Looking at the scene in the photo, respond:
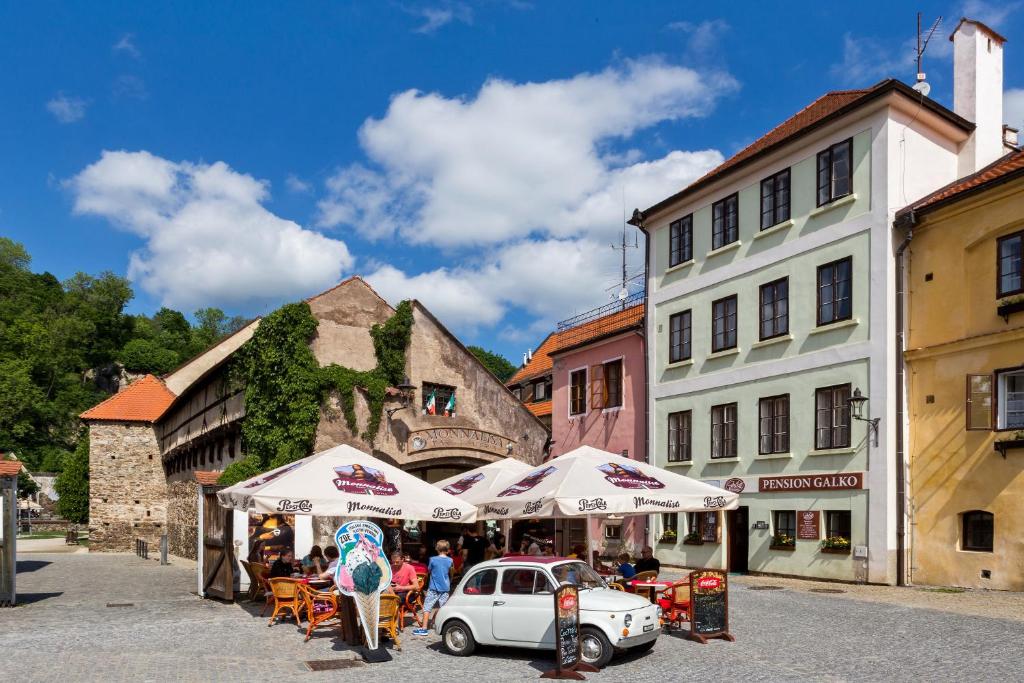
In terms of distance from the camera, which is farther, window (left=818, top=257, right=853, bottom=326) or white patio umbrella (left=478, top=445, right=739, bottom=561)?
window (left=818, top=257, right=853, bottom=326)

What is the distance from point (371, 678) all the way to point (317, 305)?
1975 cm

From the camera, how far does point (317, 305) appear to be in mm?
29031

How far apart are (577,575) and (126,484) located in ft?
123

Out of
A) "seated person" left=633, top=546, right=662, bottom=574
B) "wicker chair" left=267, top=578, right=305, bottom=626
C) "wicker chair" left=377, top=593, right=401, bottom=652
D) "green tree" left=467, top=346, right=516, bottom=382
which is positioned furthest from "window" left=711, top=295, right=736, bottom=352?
"green tree" left=467, top=346, right=516, bottom=382

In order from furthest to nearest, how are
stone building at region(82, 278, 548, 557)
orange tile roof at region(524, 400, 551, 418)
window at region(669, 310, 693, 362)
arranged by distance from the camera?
1. orange tile roof at region(524, 400, 551, 418)
2. window at region(669, 310, 693, 362)
3. stone building at region(82, 278, 548, 557)

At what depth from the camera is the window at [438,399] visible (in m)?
31.0

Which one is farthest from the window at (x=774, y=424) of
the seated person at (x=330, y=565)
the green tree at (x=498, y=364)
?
the green tree at (x=498, y=364)

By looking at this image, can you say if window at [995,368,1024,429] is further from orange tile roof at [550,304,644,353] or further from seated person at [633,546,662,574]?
orange tile roof at [550,304,644,353]

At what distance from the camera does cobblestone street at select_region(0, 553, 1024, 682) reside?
35.1 ft

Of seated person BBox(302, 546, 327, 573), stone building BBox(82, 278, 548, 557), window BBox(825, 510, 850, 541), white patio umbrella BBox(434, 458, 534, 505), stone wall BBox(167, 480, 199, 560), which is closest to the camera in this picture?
seated person BBox(302, 546, 327, 573)

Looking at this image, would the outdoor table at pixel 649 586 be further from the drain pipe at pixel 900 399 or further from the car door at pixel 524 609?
the drain pipe at pixel 900 399

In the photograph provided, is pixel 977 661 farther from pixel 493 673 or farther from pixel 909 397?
pixel 909 397

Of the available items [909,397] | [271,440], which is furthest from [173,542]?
[909,397]

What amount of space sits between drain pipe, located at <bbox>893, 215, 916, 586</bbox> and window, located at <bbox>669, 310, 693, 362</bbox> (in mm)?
7952
